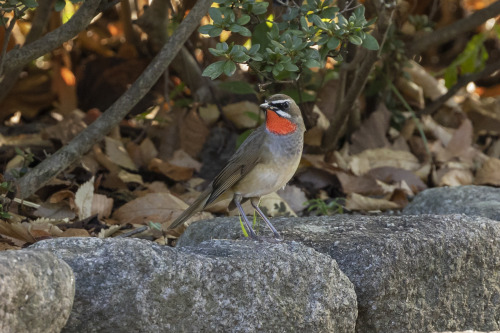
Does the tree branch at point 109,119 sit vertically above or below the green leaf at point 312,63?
below

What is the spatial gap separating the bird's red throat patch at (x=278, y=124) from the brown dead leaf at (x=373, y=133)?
263 centimetres

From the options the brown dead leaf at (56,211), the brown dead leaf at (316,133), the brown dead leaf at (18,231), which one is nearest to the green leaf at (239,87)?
the brown dead leaf at (316,133)

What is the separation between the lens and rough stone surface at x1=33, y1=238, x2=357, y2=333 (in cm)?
308

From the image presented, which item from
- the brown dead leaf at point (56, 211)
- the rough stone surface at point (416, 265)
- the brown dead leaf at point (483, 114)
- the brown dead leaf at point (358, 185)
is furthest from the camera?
the brown dead leaf at point (483, 114)

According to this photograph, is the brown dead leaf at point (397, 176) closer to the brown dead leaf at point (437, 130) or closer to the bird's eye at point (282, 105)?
the brown dead leaf at point (437, 130)

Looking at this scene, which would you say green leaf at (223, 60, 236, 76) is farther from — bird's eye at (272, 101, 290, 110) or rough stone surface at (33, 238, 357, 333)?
rough stone surface at (33, 238, 357, 333)

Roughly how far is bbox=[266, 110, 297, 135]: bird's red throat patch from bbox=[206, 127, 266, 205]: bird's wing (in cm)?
7

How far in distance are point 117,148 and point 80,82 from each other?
1808mm

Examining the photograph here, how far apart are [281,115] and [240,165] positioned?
39 cm

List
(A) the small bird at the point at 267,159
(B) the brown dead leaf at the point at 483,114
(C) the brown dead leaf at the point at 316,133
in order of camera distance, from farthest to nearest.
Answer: (B) the brown dead leaf at the point at 483,114 < (C) the brown dead leaf at the point at 316,133 < (A) the small bird at the point at 267,159

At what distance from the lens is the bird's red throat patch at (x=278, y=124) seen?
4824mm

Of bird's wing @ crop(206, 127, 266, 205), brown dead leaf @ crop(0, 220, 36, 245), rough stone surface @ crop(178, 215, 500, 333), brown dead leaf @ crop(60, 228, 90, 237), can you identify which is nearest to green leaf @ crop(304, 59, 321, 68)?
bird's wing @ crop(206, 127, 266, 205)

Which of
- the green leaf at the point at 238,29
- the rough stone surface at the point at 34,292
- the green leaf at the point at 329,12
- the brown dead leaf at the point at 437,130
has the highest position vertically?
the green leaf at the point at 329,12

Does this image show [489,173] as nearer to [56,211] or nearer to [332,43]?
[332,43]
